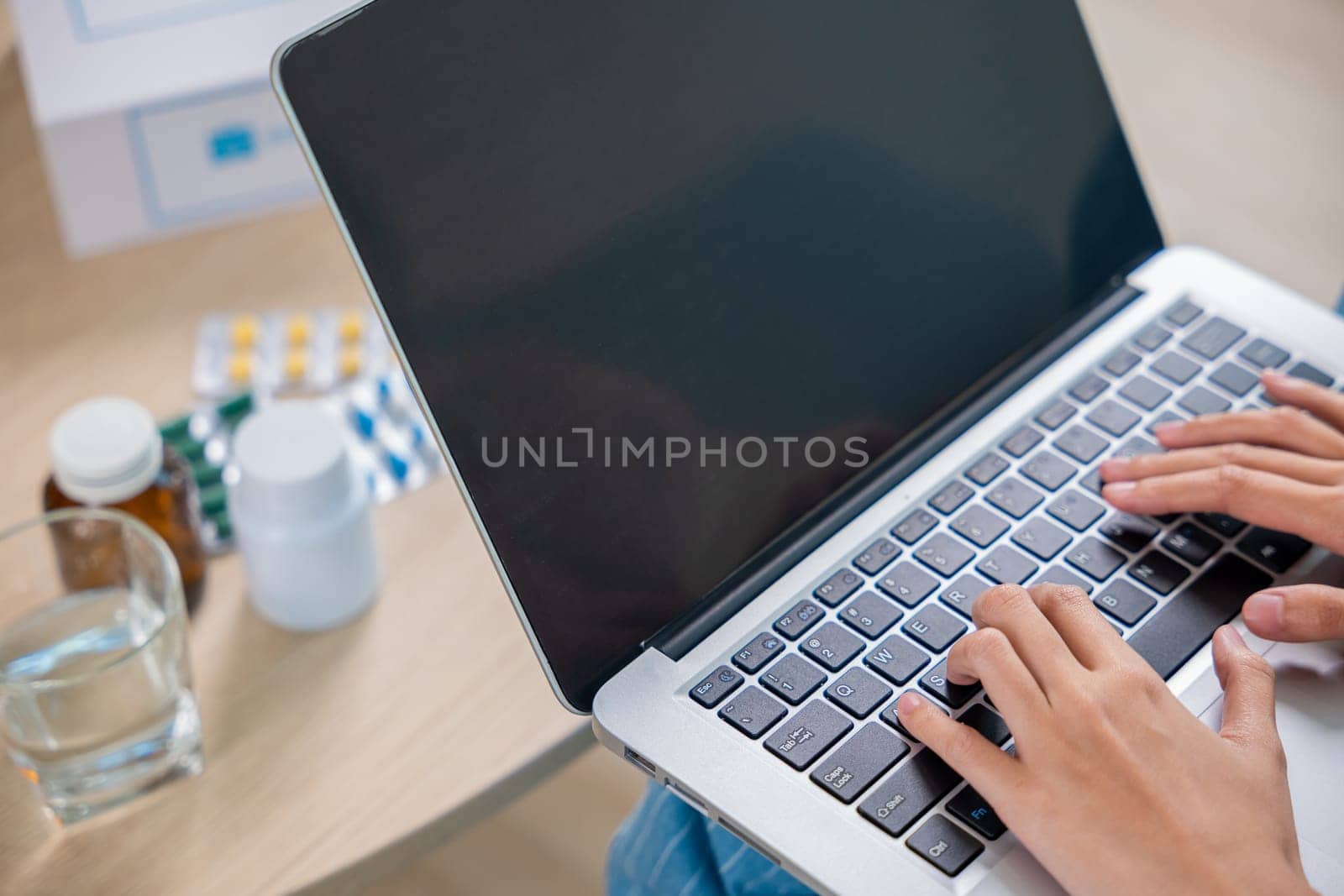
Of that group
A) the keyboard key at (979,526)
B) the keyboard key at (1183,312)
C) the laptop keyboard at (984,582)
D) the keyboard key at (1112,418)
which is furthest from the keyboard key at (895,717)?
the keyboard key at (1183,312)

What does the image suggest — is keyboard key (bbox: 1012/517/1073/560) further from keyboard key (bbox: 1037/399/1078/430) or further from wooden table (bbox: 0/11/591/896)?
wooden table (bbox: 0/11/591/896)

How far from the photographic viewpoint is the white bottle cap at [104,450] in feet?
2.19

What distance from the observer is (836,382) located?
663mm

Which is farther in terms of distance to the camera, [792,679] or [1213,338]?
[1213,338]

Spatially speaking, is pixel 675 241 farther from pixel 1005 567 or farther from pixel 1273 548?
pixel 1273 548

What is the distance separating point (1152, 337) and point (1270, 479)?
0.14m

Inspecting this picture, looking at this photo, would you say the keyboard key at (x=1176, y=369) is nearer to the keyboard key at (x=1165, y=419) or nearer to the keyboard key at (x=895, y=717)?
the keyboard key at (x=1165, y=419)

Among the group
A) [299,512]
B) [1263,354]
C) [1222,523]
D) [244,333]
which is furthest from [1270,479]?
[244,333]

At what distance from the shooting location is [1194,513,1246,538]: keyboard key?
68 centimetres

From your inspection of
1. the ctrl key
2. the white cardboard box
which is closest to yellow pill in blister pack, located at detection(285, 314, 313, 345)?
the white cardboard box

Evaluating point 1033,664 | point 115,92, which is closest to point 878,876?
point 1033,664

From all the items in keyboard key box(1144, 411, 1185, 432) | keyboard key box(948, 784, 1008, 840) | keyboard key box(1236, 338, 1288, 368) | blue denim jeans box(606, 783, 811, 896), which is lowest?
blue denim jeans box(606, 783, 811, 896)

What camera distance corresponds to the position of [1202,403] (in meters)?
0.74

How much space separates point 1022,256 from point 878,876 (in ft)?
1.17
